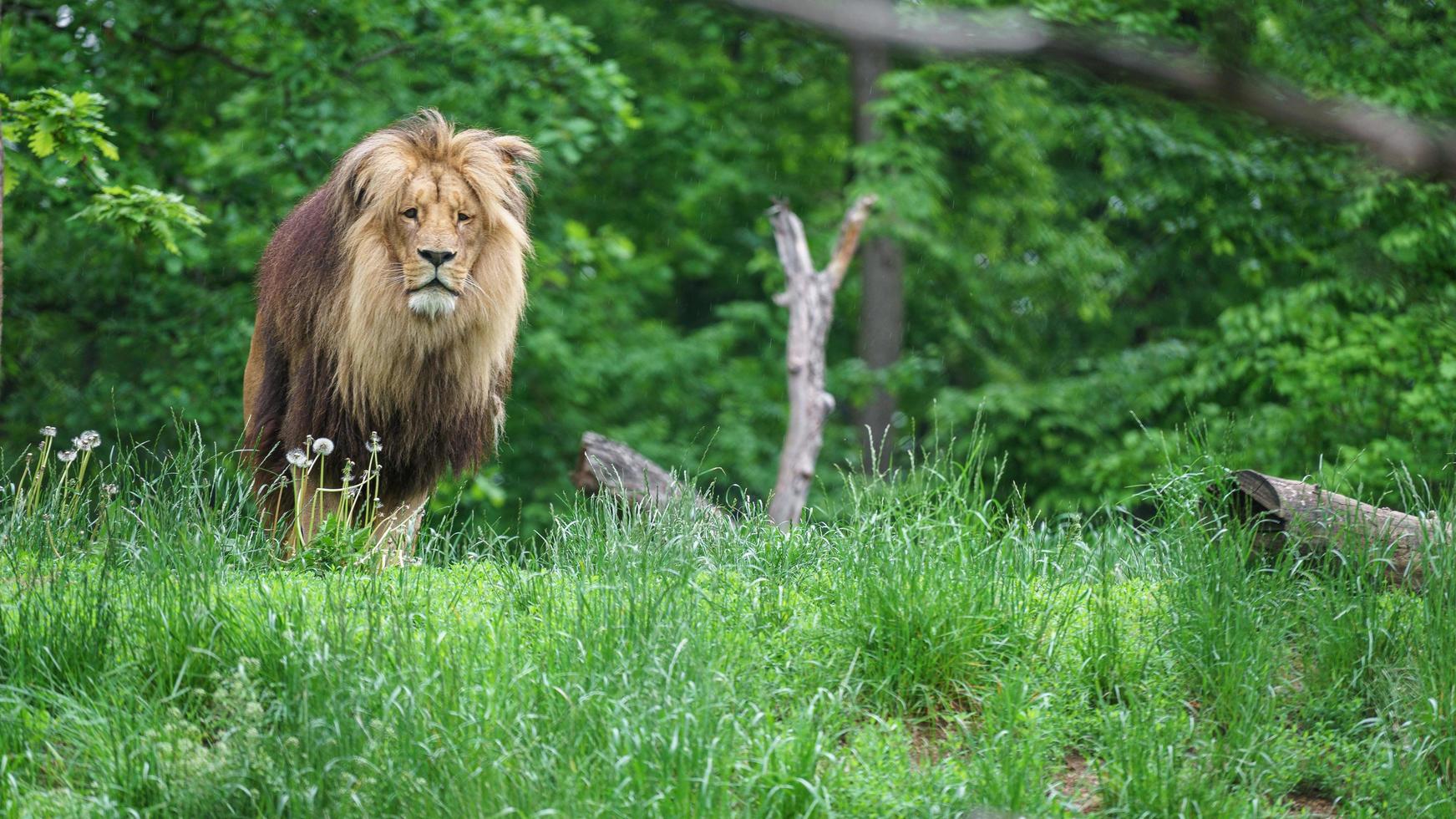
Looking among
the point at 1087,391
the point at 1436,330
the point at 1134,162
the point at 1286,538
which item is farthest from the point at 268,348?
the point at 1134,162

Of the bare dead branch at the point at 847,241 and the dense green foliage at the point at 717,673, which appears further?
the bare dead branch at the point at 847,241

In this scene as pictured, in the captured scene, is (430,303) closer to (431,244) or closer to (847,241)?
(431,244)

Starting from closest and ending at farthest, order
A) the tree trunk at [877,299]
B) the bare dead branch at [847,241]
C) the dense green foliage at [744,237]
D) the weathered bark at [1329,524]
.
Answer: the weathered bark at [1329,524] → the bare dead branch at [847,241] → the dense green foliage at [744,237] → the tree trunk at [877,299]

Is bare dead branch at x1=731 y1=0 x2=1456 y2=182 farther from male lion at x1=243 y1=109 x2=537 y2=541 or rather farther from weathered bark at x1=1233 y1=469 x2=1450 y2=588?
male lion at x1=243 y1=109 x2=537 y2=541

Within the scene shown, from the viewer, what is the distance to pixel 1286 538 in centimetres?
539

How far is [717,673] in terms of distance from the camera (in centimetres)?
436

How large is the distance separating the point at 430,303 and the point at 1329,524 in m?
3.83

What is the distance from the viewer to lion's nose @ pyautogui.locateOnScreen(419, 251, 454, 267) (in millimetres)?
6508

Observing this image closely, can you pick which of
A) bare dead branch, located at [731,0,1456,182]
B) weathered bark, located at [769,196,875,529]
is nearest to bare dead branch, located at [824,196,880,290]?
weathered bark, located at [769,196,875,529]

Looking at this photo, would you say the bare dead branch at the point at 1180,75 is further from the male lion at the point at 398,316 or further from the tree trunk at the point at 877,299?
the tree trunk at the point at 877,299

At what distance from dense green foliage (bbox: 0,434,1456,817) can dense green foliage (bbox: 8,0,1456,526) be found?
1.26m

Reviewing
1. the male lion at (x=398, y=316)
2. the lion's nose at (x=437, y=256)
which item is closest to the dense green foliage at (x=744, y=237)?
the male lion at (x=398, y=316)

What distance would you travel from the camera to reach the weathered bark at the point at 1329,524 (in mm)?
5301

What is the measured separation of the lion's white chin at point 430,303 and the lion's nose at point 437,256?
120 millimetres
